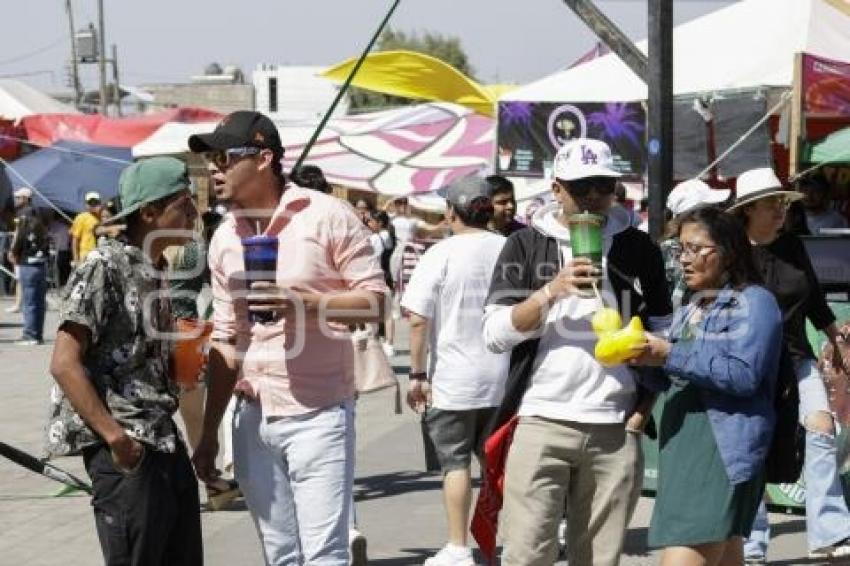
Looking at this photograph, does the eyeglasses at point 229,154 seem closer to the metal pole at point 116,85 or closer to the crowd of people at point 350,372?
the crowd of people at point 350,372

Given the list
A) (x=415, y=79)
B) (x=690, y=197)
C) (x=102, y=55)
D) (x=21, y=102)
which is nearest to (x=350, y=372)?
(x=690, y=197)

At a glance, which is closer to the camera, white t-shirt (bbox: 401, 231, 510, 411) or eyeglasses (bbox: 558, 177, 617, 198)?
eyeglasses (bbox: 558, 177, 617, 198)

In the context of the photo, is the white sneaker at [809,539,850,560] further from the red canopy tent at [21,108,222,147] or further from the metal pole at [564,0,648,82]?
the red canopy tent at [21,108,222,147]

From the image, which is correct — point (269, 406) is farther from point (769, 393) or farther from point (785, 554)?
point (785, 554)

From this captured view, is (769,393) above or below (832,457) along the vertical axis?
above

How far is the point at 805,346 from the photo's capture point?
24.3 ft

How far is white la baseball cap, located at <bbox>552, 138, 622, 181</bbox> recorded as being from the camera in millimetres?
5469

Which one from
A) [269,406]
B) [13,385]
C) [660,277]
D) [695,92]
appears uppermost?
[695,92]

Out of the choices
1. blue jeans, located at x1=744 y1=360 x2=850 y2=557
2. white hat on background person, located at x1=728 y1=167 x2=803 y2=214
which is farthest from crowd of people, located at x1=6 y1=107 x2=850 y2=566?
blue jeans, located at x1=744 y1=360 x2=850 y2=557

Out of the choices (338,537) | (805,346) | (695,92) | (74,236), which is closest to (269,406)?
(338,537)

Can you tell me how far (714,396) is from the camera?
5.34m

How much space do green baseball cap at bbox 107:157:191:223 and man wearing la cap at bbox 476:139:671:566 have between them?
1162 millimetres

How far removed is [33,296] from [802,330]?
15.3 m

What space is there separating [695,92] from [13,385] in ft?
27.2
